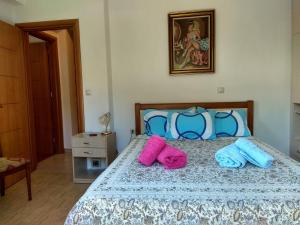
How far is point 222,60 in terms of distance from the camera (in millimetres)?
3402

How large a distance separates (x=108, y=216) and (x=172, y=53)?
2.50 m

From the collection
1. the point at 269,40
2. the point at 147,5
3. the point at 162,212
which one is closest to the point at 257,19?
the point at 269,40

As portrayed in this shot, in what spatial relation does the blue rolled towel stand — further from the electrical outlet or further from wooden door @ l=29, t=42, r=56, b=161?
wooden door @ l=29, t=42, r=56, b=161

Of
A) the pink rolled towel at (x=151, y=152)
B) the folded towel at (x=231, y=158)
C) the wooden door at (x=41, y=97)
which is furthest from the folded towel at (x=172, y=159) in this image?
the wooden door at (x=41, y=97)

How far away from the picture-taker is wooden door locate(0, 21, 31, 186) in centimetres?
309

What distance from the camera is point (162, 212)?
4.40ft

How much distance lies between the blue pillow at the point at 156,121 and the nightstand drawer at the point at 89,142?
550 millimetres

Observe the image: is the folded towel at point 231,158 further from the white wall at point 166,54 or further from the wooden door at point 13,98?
the wooden door at point 13,98

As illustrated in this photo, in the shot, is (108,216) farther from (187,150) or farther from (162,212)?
(187,150)

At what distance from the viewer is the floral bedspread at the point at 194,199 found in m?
1.31

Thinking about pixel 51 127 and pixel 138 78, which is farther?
pixel 51 127

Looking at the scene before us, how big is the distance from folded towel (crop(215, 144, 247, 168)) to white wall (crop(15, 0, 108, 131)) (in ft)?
6.16

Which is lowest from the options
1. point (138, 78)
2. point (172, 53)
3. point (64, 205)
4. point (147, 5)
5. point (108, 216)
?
point (64, 205)

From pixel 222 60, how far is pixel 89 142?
1.96 m
